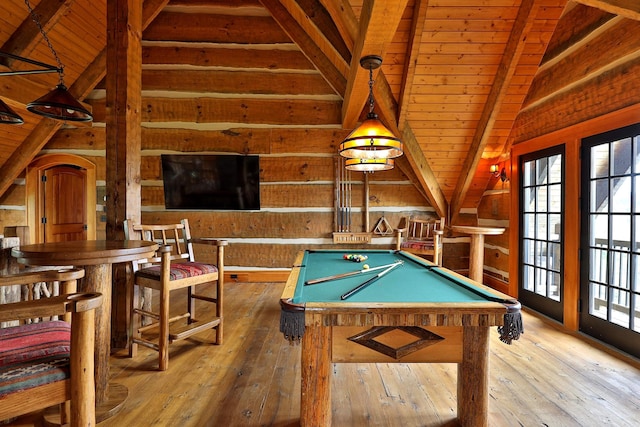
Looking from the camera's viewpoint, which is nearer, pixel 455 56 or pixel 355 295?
pixel 355 295

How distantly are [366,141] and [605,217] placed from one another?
7.94ft

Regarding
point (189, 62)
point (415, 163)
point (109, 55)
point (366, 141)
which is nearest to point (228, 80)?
point (189, 62)

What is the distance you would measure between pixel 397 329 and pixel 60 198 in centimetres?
617

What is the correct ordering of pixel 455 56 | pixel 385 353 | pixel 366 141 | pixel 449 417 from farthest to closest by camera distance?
pixel 455 56, pixel 366 141, pixel 449 417, pixel 385 353

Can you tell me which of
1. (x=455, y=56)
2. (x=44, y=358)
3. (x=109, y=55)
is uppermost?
(x=455, y=56)

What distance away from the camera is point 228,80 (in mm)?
4930

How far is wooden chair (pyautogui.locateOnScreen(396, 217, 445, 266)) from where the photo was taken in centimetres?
435

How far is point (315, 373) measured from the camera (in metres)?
1.47

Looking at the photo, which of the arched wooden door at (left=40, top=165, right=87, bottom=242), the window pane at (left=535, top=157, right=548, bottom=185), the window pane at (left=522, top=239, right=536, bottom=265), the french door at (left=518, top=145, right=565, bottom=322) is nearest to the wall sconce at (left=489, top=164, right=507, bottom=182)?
the french door at (left=518, top=145, right=565, bottom=322)

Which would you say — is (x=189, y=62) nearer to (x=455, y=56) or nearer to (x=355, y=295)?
(x=455, y=56)

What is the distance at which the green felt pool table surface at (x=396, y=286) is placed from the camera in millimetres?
1549

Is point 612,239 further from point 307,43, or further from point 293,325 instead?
point 307,43

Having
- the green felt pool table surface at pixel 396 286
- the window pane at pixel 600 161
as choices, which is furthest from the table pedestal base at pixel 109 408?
the window pane at pixel 600 161

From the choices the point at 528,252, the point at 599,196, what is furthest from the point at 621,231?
the point at 528,252
